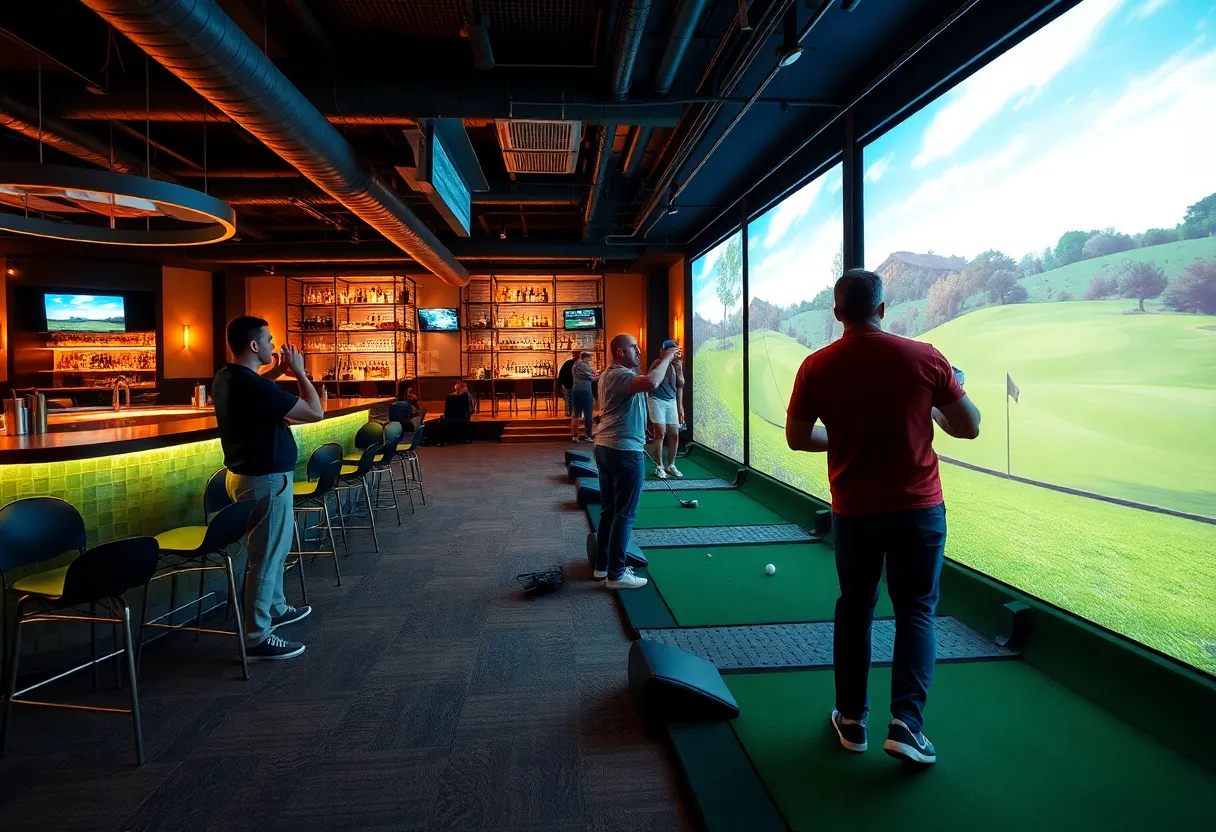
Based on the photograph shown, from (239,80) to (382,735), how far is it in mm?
3441

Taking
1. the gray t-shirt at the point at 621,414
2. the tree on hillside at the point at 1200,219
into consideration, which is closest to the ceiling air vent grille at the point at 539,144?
the gray t-shirt at the point at 621,414

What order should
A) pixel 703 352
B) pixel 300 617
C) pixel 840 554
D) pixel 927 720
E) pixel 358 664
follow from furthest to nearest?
pixel 703 352 → pixel 300 617 → pixel 358 664 → pixel 927 720 → pixel 840 554

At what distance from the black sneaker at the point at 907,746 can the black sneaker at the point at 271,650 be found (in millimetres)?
2749

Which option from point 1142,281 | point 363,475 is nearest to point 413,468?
point 363,475

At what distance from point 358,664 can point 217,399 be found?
4.83 feet

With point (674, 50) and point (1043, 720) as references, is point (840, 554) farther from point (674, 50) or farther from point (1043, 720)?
point (674, 50)

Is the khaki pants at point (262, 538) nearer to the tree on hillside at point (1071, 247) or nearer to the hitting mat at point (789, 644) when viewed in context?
the hitting mat at point (789, 644)

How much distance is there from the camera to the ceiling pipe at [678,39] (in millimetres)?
3500

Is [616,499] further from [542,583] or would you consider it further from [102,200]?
[102,200]

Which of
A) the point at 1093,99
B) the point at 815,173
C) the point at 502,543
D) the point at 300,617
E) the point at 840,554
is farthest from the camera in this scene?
the point at 815,173

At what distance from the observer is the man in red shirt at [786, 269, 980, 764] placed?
1994mm

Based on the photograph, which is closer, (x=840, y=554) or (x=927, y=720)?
(x=840, y=554)

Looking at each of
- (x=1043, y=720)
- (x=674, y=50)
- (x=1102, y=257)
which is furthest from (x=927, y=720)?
(x=674, y=50)

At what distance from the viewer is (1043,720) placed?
8.01 feet
